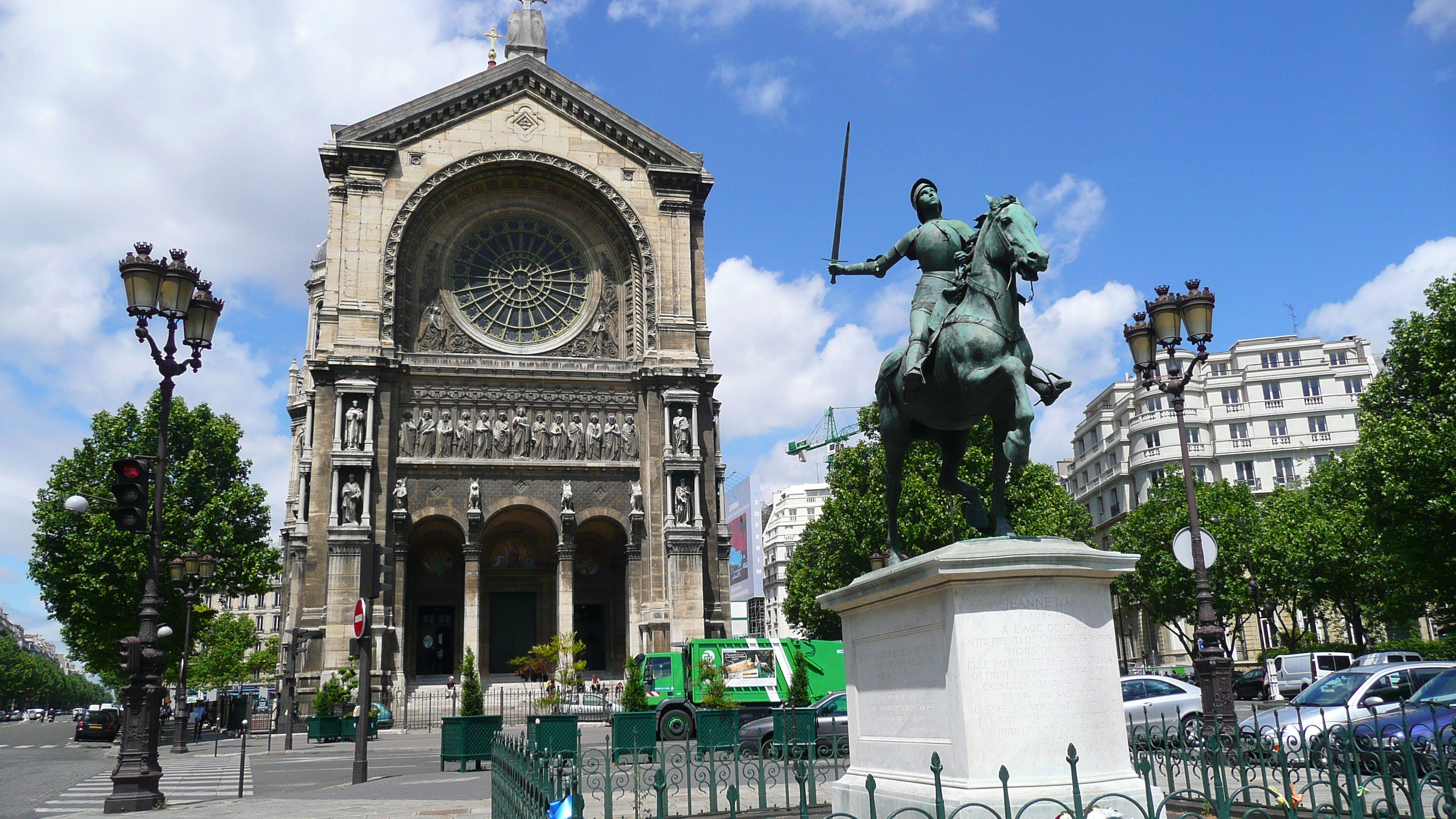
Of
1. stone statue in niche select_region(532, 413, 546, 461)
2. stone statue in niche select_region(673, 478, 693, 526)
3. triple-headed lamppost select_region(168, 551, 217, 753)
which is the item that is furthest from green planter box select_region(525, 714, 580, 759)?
stone statue in niche select_region(532, 413, 546, 461)

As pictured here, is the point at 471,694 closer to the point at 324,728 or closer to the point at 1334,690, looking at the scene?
the point at 324,728

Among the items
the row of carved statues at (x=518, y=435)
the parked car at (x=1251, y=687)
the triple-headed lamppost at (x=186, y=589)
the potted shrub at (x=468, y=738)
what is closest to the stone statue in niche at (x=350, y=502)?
the row of carved statues at (x=518, y=435)

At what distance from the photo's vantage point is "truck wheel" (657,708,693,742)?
939 inches

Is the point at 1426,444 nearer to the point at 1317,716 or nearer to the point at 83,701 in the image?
the point at 1317,716

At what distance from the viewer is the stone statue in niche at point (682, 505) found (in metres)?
36.8

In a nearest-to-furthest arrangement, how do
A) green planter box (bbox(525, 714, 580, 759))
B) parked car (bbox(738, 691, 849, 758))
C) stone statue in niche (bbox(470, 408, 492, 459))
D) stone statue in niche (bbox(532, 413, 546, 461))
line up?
green planter box (bbox(525, 714, 580, 759)) → parked car (bbox(738, 691, 849, 758)) → stone statue in niche (bbox(470, 408, 492, 459)) → stone statue in niche (bbox(532, 413, 546, 461))

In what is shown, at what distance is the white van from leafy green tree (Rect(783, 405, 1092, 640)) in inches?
321

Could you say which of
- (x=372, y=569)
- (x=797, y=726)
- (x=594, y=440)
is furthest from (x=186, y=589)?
(x=797, y=726)

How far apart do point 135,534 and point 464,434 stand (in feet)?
38.8

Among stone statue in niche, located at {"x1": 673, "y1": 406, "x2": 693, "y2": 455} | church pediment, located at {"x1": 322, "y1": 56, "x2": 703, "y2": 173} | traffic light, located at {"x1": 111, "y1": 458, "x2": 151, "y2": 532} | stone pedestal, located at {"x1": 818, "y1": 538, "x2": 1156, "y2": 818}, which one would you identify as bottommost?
stone pedestal, located at {"x1": 818, "y1": 538, "x2": 1156, "y2": 818}

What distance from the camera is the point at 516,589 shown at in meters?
40.1

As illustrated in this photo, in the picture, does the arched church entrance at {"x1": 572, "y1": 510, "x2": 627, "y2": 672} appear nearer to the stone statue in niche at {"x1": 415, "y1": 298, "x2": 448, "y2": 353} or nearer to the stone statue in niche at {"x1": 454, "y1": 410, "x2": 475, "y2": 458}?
the stone statue in niche at {"x1": 454, "y1": 410, "x2": 475, "y2": 458}

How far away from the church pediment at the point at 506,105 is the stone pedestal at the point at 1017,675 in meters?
35.9

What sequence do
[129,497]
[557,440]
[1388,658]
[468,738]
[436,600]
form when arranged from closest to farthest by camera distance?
[129,497], [468,738], [1388,658], [557,440], [436,600]
